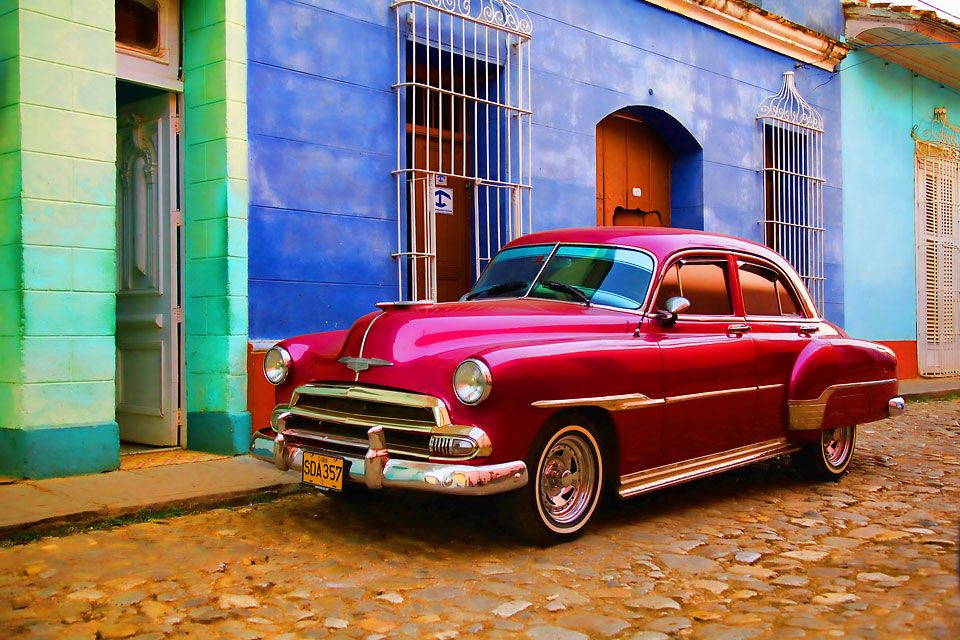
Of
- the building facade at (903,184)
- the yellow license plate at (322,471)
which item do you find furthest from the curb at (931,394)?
the yellow license plate at (322,471)

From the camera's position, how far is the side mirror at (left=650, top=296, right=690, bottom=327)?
4.89 meters

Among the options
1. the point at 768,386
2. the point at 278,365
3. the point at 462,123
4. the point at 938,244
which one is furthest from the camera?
the point at 938,244

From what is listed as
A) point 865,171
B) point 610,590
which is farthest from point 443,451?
point 865,171

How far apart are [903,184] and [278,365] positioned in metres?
11.7

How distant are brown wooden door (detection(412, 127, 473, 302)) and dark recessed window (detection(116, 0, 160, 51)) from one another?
241 centimetres

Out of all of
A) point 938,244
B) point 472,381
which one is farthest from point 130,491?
point 938,244

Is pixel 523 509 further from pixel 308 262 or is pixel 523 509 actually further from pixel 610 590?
pixel 308 262

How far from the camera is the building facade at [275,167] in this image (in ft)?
18.3

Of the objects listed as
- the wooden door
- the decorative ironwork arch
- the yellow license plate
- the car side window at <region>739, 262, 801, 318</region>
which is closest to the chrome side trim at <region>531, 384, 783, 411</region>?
the car side window at <region>739, 262, 801, 318</region>

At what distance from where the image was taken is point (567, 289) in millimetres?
5137

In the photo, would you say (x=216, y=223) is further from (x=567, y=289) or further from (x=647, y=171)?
(x=647, y=171)

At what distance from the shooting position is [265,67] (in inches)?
272

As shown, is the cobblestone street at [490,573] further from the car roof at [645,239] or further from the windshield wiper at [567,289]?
the car roof at [645,239]

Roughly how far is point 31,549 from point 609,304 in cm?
307
